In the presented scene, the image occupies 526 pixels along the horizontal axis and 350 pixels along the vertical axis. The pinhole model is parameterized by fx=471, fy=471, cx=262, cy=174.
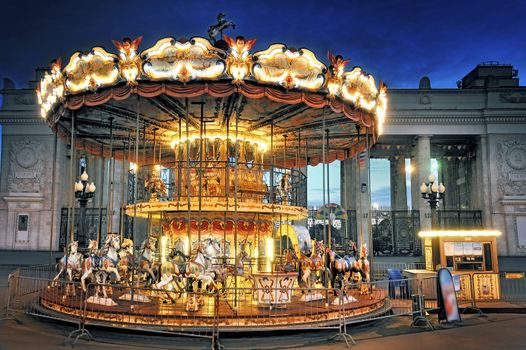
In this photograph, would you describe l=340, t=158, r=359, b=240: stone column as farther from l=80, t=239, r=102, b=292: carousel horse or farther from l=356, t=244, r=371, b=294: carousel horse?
l=80, t=239, r=102, b=292: carousel horse

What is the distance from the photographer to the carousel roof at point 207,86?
10.1m

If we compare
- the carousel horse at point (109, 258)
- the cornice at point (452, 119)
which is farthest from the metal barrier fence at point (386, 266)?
the carousel horse at point (109, 258)

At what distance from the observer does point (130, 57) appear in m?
10.2

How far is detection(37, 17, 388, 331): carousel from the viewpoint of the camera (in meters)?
10.1

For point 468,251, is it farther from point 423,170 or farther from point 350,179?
point 350,179

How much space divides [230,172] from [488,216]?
68.5 ft

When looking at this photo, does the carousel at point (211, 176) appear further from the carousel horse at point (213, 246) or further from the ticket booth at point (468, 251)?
the ticket booth at point (468, 251)

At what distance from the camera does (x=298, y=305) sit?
1080 centimetres

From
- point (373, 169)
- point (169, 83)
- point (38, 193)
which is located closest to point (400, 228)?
point (38, 193)

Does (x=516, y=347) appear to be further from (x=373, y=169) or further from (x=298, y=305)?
(x=373, y=169)

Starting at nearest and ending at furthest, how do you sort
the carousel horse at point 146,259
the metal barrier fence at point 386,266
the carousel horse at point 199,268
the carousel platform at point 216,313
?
the carousel platform at point 216,313, the carousel horse at point 199,268, the carousel horse at point 146,259, the metal barrier fence at point 386,266

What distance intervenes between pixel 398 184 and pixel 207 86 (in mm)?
29292

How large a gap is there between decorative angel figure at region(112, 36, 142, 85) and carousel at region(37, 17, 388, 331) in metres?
0.03

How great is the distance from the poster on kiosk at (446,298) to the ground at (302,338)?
0.75ft
